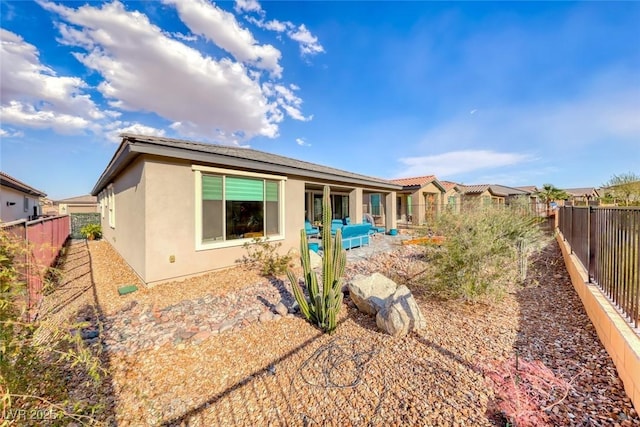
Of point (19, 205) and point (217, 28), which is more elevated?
point (217, 28)

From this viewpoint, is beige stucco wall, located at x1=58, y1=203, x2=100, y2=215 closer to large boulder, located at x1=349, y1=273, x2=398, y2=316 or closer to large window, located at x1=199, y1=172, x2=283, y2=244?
large window, located at x1=199, y1=172, x2=283, y2=244

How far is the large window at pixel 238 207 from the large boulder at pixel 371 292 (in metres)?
4.15

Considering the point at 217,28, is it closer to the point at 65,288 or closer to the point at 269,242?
the point at 269,242

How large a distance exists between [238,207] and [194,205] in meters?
1.29

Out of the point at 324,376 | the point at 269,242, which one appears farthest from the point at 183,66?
the point at 324,376

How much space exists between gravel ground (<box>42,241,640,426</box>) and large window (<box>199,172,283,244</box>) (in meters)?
2.51

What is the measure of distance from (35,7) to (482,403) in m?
12.5

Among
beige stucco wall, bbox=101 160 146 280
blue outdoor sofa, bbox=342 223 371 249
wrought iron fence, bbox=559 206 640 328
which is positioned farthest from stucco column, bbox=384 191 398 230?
beige stucco wall, bbox=101 160 146 280

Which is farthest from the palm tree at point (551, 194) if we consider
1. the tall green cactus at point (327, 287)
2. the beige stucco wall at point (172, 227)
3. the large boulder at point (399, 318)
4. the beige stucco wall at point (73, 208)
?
the beige stucco wall at point (73, 208)

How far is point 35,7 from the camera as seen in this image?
666 cm

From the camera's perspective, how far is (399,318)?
155 inches

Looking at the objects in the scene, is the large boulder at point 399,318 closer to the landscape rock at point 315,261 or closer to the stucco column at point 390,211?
the landscape rock at point 315,261

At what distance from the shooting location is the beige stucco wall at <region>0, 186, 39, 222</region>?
1222 centimetres

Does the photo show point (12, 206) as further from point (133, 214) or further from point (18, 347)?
point (18, 347)
